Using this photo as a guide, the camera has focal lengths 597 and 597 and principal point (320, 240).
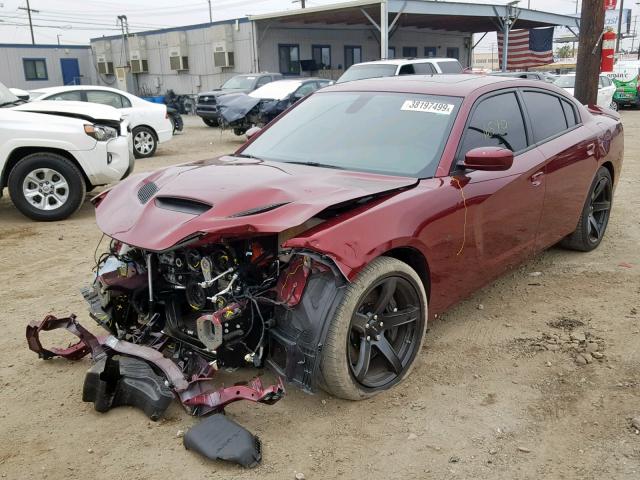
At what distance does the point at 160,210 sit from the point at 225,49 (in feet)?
87.4

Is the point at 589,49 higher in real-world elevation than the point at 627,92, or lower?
higher

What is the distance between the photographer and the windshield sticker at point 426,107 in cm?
385

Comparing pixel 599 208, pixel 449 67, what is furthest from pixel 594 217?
pixel 449 67

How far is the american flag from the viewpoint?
28.9 meters

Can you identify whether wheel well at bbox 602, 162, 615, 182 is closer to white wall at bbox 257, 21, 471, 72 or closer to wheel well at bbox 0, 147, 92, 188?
wheel well at bbox 0, 147, 92, 188

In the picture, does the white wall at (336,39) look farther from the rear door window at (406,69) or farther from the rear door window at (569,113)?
the rear door window at (569,113)

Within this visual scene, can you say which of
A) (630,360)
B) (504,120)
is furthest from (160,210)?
(630,360)

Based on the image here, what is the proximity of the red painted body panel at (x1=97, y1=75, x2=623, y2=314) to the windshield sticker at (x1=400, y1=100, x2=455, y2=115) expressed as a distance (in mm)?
98

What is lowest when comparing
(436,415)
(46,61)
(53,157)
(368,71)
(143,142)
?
(436,415)

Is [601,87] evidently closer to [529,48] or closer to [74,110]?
[529,48]

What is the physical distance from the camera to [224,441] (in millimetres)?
2719

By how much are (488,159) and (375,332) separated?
1.21 m

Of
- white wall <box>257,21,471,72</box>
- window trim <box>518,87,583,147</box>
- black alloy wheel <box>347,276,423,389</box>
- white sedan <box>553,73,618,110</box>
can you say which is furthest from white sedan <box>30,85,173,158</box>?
white wall <box>257,21,471,72</box>

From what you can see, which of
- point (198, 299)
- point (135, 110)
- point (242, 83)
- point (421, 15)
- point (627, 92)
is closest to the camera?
point (198, 299)
